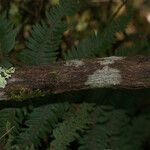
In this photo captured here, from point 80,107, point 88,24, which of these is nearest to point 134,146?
point 80,107

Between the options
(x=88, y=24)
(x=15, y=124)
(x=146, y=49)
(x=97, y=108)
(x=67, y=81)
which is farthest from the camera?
(x=88, y=24)

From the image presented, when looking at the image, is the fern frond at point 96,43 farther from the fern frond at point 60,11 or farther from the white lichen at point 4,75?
the white lichen at point 4,75

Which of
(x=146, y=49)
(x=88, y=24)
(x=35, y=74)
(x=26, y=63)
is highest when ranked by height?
(x=88, y=24)

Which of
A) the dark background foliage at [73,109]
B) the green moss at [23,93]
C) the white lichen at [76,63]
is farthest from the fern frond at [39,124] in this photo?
the white lichen at [76,63]

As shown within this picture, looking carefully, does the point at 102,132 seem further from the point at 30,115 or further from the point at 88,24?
the point at 88,24

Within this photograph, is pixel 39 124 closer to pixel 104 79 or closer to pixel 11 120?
pixel 11 120

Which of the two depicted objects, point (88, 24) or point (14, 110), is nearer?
point (14, 110)

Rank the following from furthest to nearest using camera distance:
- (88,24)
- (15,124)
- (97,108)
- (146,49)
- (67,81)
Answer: (88,24) → (146,49) → (97,108) → (15,124) → (67,81)
